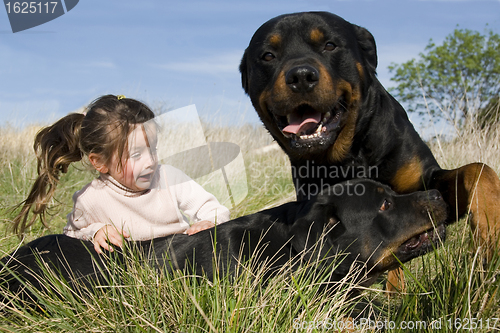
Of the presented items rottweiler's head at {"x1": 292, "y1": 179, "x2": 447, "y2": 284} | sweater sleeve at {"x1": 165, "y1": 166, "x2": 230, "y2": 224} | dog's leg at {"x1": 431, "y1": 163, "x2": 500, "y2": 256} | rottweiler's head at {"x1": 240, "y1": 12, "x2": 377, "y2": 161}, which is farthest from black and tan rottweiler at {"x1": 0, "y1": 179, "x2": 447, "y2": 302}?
sweater sleeve at {"x1": 165, "y1": 166, "x2": 230, "y2": 224}

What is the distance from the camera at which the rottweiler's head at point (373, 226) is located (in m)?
2.63

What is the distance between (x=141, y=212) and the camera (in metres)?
3.52

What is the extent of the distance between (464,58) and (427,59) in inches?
48.5

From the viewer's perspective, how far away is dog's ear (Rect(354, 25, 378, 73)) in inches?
129

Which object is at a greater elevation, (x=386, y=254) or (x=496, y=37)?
(x=496, y=37)

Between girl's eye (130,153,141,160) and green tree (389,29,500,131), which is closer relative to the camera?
girl's eye (130,153,141,160)

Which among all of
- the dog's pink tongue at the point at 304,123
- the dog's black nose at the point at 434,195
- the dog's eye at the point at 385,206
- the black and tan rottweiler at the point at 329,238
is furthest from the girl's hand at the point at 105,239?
the dog's black nose at the point at 434,195

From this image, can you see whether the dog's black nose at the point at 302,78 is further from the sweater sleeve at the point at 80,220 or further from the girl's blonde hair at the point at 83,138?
the sweater sleeve at the point at 80,220

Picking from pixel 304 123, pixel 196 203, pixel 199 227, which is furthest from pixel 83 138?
pixel 304 123

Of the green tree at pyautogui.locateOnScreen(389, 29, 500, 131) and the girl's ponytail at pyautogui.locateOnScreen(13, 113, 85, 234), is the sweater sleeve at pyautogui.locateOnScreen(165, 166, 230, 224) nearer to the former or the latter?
the girl's ponytail at pyautogui.locateOnScreen(13, 113, 85, 234)

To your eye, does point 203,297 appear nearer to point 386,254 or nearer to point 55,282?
point 55,282

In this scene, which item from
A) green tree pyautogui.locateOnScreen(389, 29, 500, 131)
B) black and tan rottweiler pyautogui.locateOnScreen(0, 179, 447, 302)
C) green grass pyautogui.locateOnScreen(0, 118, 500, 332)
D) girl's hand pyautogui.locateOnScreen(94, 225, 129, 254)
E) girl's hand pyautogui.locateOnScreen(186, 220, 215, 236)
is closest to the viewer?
green grass pyautogui.locateOnScreen(0, 118, 500, 332)

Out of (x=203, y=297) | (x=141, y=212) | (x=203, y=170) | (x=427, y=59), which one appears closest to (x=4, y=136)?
(x=203, y=170)

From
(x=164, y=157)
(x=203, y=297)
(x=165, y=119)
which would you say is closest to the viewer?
(x=203, y=297)
